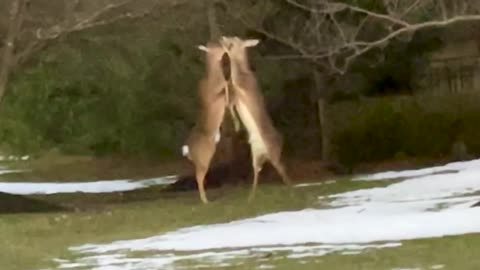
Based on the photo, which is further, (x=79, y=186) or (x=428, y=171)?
(x=79, y=186)

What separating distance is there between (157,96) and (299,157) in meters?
3.99

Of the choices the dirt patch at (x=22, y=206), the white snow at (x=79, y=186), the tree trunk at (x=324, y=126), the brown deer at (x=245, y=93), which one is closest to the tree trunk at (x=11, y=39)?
the dirt patch at (x=22, y=206)

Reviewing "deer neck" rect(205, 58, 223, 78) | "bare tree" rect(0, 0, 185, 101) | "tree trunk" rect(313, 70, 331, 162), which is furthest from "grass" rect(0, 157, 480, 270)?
"tree trunk" rect(313, 70, 331, 162)

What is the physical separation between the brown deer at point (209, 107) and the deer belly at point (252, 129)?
270 millimetres

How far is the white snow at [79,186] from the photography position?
103 ft

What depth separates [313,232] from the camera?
614 inches

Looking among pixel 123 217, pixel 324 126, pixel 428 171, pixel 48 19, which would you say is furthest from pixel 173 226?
pixel 324 126

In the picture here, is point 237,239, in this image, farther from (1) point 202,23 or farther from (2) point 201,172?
(1) point 202,23

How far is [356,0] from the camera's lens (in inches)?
947

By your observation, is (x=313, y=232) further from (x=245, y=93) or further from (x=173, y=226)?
(x=245, y=93)

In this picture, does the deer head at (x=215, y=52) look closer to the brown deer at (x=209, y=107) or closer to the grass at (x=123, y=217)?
the brown deer at (x=209, y=107)

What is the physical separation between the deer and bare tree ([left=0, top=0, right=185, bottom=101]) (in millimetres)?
2715

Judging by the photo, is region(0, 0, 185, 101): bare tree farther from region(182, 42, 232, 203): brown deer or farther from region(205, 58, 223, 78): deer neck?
region(205, 58, 223, 78): deer neck

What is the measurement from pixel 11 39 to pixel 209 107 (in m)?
4.00
